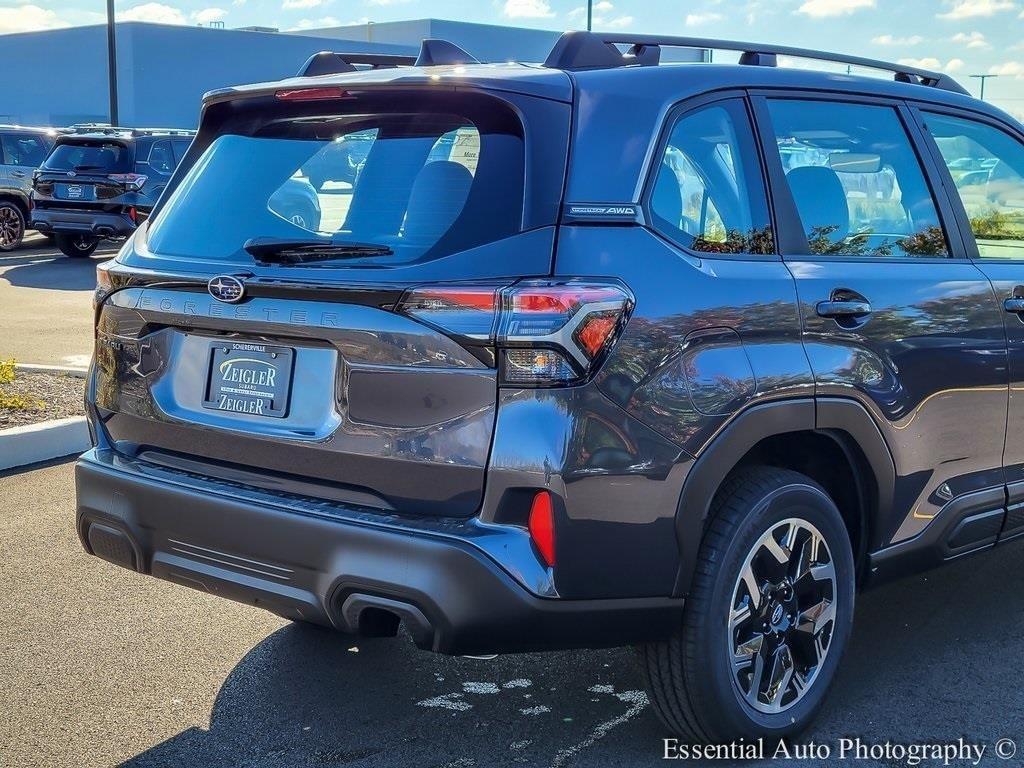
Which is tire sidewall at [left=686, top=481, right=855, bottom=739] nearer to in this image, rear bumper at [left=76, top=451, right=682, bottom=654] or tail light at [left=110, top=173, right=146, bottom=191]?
rear bumper at [left=76, top=451, right=682, bottom=654]

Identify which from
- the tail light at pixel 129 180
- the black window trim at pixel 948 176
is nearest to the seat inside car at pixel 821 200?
the black window trim at pixel 948 176

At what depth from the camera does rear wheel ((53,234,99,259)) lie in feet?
59.8

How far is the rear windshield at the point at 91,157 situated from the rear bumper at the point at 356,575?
15.0 metres

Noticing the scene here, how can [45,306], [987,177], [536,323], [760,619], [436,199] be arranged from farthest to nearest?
[45,306]
[987,177]
[760,619]
[436,199]
[536,323]

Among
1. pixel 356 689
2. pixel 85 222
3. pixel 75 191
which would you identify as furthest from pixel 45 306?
pixel 356 689

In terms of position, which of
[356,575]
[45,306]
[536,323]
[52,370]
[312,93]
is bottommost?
[45,306]

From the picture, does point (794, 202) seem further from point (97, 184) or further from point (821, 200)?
point (97, 184)

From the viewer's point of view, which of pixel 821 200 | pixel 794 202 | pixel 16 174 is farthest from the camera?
pixel 16 174

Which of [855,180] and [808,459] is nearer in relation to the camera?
[808,459]

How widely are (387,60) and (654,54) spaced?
3.44 feet

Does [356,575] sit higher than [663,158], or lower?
lower

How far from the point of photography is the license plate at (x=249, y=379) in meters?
3.16

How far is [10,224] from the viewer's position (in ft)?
62.5

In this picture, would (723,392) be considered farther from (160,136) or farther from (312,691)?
(160,136)
